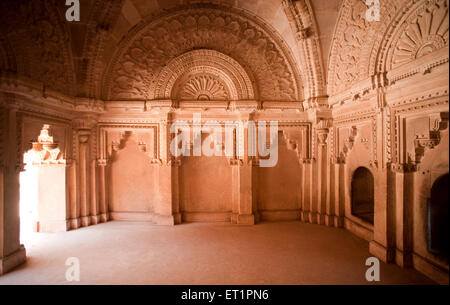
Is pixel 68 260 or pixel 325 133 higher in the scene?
pixel 325 133

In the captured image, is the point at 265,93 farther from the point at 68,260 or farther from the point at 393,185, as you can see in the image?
the point at 68,260

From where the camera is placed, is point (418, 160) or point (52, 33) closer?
point (418, 160)

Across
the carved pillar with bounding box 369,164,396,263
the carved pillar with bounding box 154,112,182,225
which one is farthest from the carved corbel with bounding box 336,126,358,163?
the carved pillar with bounding box 154,112,182,225

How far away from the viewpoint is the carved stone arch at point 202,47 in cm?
665

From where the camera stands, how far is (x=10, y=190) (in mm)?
4559

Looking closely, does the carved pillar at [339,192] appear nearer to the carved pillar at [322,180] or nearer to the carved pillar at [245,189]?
the carved pillar at [322,180]

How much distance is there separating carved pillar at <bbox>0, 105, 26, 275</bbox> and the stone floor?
276 mm

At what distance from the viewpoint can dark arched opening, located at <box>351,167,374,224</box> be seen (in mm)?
6332

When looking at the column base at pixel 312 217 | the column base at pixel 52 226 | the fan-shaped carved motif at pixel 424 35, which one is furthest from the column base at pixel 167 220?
the fan-shaped carved motif at pixel 424 35

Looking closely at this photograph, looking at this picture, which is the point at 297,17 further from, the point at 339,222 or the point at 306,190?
the point at 339,222

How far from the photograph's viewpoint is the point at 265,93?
7.02 metres

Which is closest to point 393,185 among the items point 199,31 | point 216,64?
point 216,64

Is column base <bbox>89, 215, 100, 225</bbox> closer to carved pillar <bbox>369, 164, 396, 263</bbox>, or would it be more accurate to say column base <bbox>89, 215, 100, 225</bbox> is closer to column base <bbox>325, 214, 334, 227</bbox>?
column base <bbox>325, 214, 334, 227</bbox>

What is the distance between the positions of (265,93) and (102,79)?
15.1 feet
